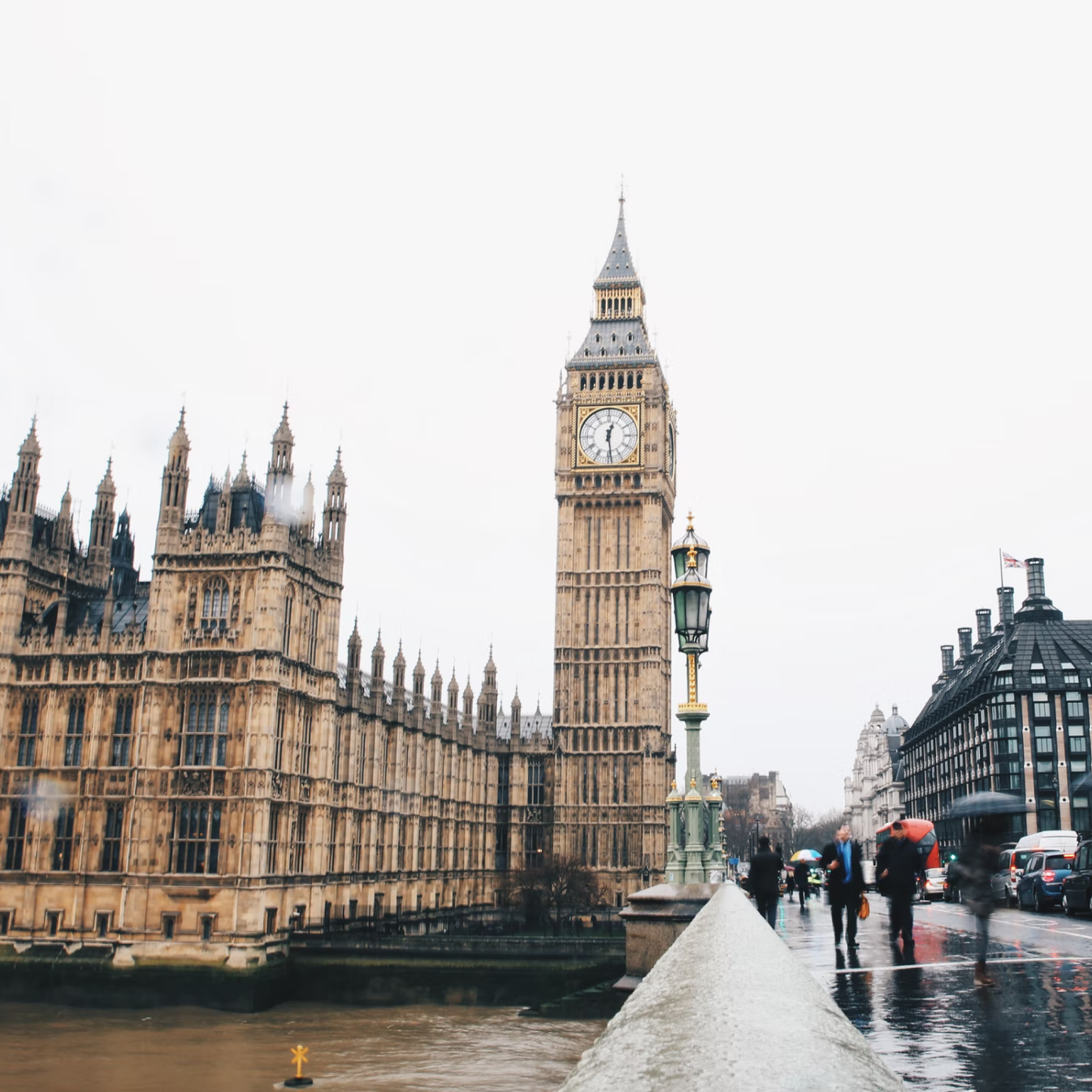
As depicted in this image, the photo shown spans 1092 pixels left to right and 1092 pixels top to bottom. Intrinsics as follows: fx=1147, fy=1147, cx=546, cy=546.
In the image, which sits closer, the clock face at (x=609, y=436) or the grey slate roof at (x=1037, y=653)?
the grey slate roof at (x=1037, y=653)

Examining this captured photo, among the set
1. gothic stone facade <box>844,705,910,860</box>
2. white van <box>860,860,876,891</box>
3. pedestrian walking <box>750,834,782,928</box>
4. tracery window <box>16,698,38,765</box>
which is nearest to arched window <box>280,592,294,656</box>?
tracery window <box>16,698,38,765</box>

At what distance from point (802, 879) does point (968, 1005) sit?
101ft

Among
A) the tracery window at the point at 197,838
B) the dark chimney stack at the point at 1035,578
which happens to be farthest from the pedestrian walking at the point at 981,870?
the dark chimney stack at the point at 1035,578

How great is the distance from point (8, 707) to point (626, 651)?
1932 inches

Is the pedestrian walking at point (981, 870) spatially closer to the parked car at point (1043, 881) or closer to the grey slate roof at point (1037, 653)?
the parked car at point (1043, 881)

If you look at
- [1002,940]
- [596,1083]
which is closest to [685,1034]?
[596,1083]

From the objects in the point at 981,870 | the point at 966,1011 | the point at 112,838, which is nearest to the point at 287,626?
the point at 112,838

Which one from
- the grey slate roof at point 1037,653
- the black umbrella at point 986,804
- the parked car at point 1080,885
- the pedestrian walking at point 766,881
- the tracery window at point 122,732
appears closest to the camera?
the pedestrian walking at point 766,881

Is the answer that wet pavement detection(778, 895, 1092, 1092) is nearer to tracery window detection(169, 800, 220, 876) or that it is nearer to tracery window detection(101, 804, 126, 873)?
tracery window detection(169, 800, 220, 876)

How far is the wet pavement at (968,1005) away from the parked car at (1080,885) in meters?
8.36

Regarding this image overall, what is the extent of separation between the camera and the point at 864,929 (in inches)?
834

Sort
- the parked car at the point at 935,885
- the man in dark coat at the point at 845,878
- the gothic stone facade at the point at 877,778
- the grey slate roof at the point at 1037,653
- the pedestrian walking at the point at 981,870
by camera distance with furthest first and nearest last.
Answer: the gothic stone facade at the point at 877,778
the grey slate roof at the point at 1037,653
the parked car at the point at 935,885
the man in dark coat at the point at 845,878
the pedestrian walking at the point at 981,870

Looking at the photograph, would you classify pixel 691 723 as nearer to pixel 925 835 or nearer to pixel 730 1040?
pixel 730 1040

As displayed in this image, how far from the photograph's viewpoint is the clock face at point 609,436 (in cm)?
9306
